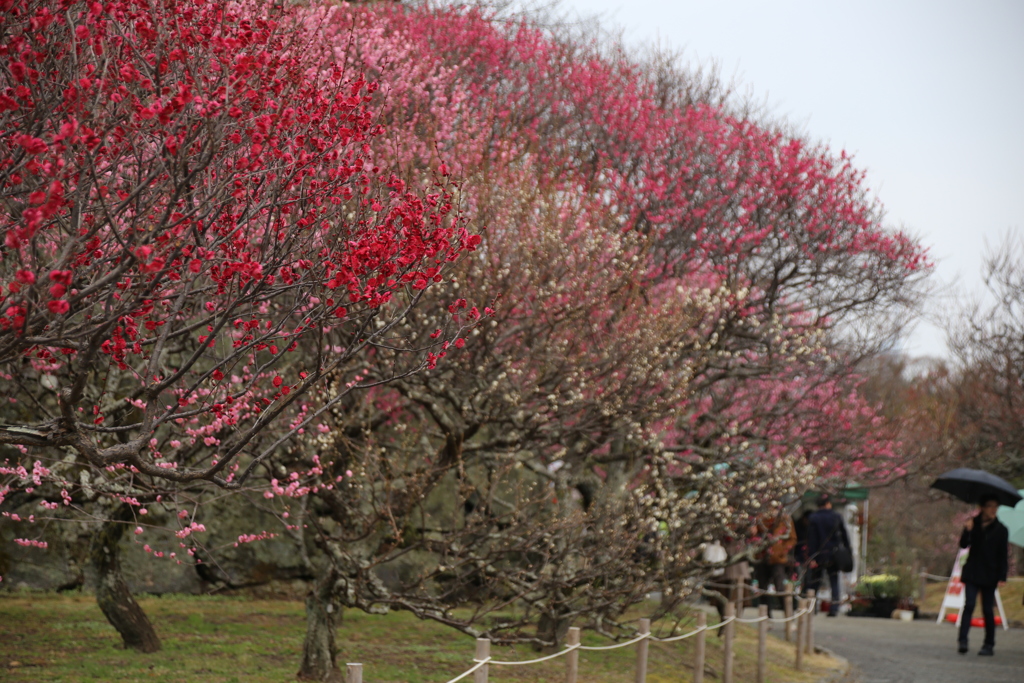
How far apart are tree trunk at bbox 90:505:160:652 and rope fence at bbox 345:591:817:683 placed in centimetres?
320

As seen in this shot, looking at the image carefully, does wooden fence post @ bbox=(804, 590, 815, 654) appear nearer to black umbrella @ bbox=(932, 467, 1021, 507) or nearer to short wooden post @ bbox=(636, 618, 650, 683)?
black umbrella @ bbox=(932, 467, 1021, 507)

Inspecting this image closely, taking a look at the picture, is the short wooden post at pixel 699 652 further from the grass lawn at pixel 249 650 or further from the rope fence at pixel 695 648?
the grass lawn at pixel 249 650

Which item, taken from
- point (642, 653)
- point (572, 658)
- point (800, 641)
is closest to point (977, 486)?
point (800, 641)

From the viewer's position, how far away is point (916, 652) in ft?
47.5

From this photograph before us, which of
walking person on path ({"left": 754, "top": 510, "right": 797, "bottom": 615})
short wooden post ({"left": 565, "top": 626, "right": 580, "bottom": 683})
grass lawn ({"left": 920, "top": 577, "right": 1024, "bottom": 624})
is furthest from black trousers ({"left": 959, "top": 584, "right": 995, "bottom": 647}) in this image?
short wooden post ({"left": 565, "top": 626, "right": 580, "bottom": 683})

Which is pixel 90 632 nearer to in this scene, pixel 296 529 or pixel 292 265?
pixel 296 529

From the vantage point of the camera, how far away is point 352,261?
5.03m

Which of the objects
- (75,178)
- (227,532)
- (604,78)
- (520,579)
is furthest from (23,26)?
(604,78)

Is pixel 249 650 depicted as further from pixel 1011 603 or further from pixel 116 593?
pixel 1011 603

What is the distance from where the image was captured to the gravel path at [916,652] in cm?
1184

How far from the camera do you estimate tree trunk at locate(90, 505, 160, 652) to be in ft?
28.7

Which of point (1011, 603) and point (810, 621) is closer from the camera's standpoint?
point (810, 621)

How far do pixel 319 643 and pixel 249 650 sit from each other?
1.83 m

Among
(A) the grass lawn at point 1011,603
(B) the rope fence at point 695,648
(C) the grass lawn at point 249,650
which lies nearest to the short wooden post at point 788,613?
(B) the rope fence at point 695,648
